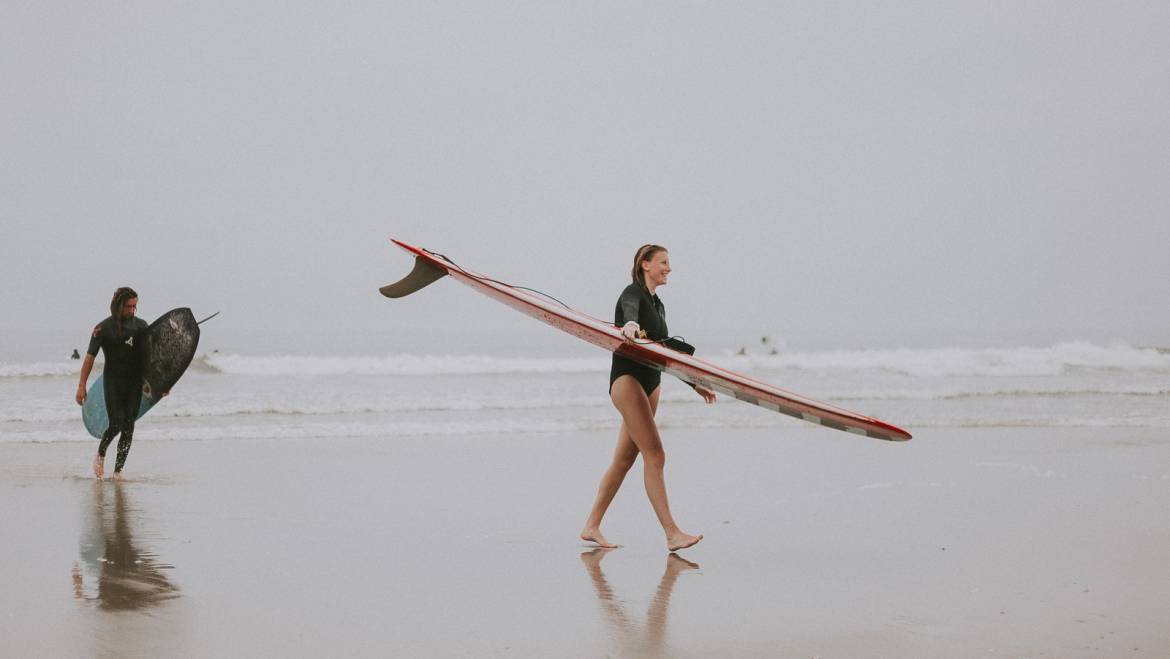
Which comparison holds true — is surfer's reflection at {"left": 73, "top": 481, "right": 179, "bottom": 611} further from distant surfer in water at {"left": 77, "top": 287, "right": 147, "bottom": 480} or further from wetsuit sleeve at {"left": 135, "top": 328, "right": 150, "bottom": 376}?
wetsuit sleeve at {"left": 135, "top": 328, "right": 150, "bottom": 376}

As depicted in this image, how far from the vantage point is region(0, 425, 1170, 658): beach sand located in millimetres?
3822

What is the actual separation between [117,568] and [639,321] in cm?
285

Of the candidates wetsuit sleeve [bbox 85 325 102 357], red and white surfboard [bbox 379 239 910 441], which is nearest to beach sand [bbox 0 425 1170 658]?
red and white surfboard [bbox 379 239 910 441]

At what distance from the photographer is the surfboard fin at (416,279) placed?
552 cm

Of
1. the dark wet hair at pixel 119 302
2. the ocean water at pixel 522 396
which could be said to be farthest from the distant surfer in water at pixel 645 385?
the dark wet hair at pixel 119 302

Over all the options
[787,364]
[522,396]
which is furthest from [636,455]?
[787,364]

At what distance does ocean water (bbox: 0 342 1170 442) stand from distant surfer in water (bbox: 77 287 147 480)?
109 inches

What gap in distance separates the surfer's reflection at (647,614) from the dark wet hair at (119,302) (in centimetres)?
449

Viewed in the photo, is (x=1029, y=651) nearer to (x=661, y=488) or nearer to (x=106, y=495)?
(x=661, y=488)

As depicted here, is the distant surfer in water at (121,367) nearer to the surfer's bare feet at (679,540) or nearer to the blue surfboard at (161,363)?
the blue surfboard at (161,363)

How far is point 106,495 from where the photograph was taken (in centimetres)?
712

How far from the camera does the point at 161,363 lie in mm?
8391

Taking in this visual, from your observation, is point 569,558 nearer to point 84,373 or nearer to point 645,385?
point 645,385

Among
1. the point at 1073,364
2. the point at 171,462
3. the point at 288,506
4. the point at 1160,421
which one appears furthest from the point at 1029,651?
the point at 1073,364
